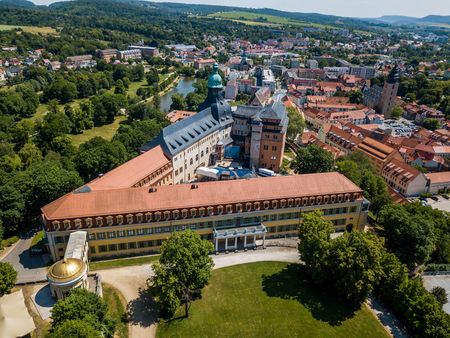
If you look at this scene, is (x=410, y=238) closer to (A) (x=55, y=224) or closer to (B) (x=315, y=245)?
(B) (x=315, y=245)

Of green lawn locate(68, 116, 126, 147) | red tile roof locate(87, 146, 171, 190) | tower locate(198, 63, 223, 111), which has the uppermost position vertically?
tower locate(198, 63, 223, 111)

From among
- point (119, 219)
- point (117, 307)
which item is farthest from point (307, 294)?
point (119, 219)

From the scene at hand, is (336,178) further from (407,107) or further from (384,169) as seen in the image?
(407,107)

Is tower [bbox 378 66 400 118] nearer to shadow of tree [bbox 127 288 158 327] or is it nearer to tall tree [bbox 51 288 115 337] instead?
shadow of tree [bbox 127 288 158 327]

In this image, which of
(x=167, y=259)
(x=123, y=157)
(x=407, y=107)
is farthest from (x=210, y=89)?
(x=407, y=107)

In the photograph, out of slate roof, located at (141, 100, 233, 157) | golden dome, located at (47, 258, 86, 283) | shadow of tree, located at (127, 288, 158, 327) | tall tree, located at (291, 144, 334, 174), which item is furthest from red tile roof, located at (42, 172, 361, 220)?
slate roof, located at (141, 100, 233, 157)

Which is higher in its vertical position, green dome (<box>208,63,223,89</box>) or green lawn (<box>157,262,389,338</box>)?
green dome (<box>208,63,223,89</box>)

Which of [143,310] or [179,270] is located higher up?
[179,270]
